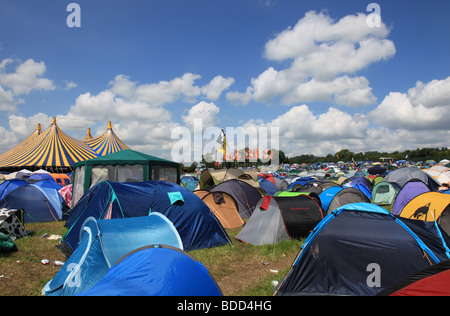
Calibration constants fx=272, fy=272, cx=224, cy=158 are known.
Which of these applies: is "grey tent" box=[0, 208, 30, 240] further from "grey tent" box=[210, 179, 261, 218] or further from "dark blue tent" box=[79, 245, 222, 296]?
"grey tent" box=[210, 179, 261, 218]

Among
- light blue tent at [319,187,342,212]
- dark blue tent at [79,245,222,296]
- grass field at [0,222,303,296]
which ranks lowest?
grass field at [0,222,303,296]

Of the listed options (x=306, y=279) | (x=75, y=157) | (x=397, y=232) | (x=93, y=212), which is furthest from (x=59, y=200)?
(x=75, y=157)

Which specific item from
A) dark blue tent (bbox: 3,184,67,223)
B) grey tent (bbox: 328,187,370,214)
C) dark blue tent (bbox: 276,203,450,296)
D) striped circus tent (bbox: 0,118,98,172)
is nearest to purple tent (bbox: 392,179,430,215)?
grey tent (bbox: 328,187,370,214)

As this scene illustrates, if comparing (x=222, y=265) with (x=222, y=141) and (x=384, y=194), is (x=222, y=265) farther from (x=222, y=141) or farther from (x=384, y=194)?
(x=222, y=141)

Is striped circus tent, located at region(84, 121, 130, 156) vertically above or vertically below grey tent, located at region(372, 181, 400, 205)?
above

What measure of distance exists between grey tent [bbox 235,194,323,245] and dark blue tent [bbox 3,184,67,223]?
8.28m

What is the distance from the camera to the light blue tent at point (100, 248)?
4.30m

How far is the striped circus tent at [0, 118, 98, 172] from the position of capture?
88.2 feet

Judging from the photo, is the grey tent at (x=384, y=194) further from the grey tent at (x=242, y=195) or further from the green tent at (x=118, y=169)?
the green tent at (x=118, y=169)

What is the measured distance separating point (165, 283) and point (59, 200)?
11607 mm

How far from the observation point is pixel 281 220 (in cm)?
834

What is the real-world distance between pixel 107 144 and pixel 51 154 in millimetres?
6571

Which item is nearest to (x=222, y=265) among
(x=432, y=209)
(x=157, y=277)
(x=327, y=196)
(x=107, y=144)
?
(x=157, y=277)
